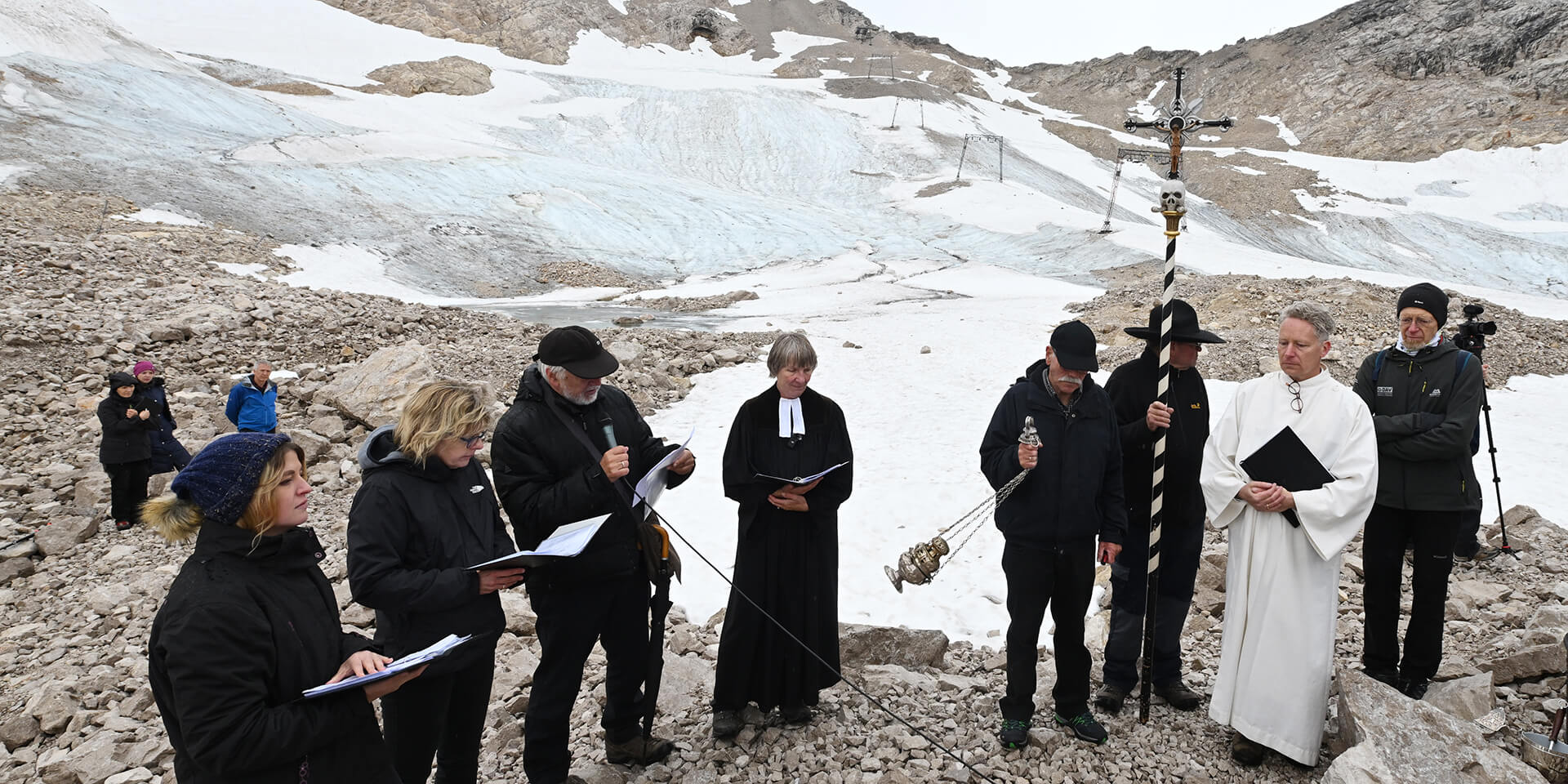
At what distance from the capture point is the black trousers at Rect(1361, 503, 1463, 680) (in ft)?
13.2

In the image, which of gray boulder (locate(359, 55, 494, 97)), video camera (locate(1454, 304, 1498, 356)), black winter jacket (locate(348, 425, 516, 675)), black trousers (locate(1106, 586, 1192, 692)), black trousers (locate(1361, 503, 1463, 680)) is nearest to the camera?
black winter jacket (locate(348, 425, 516, 675))

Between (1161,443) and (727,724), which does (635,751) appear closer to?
(727,724)

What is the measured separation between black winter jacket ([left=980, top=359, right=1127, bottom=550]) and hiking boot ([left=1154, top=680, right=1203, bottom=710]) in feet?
3.32

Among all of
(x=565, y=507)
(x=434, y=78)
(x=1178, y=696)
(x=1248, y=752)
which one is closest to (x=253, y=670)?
(x=565, y=507)

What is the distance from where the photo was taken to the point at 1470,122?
168ft

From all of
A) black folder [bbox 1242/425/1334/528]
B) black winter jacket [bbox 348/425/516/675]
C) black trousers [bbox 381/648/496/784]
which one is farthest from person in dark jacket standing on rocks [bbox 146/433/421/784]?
black folder [bbox 1242/425/1334/528]

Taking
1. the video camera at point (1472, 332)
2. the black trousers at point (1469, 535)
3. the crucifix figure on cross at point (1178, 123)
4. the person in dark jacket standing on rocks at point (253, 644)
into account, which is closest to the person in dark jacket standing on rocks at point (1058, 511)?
the crucifix figure on cross at point (1178, 123)

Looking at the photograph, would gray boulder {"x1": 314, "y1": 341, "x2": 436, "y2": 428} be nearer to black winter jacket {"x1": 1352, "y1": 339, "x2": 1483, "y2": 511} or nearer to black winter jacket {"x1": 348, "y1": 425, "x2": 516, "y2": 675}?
black winter jacket {"x1": 348, "y1": 425, "x2": 516, "y2": 675}

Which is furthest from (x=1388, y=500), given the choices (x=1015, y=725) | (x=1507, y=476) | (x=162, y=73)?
(x=162, y=73)

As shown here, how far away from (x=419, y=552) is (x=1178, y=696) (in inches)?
152

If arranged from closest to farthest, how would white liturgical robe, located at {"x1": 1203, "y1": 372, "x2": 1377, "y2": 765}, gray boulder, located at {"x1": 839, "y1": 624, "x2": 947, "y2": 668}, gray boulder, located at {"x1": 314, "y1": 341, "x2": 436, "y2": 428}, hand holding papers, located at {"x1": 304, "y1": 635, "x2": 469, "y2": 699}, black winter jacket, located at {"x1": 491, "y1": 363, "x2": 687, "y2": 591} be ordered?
1. hand holding papers, located at {"x1": 304, "y1": 635, "x2": 469, "y2": 699}
2. black winter jacket, located at {"x1": 491, "y1": 363, "x2": 687, "y2": 591}
3. white liturgical robe, located at {"x1": 1203, "y1": 372, "x2": 1377, "y2": 765}
4. gray boulder, located at {"x1": 839, "y1": 624, "x2": 947, "y2": 668}
5. gray boulder, located at {"x1": 314, "y1": 341, "x2": 436, "y2": 428}

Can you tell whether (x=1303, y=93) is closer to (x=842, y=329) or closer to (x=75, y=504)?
(x=842, y=329)

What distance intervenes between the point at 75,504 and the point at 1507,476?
14.6 m

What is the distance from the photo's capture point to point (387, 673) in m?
2.20
